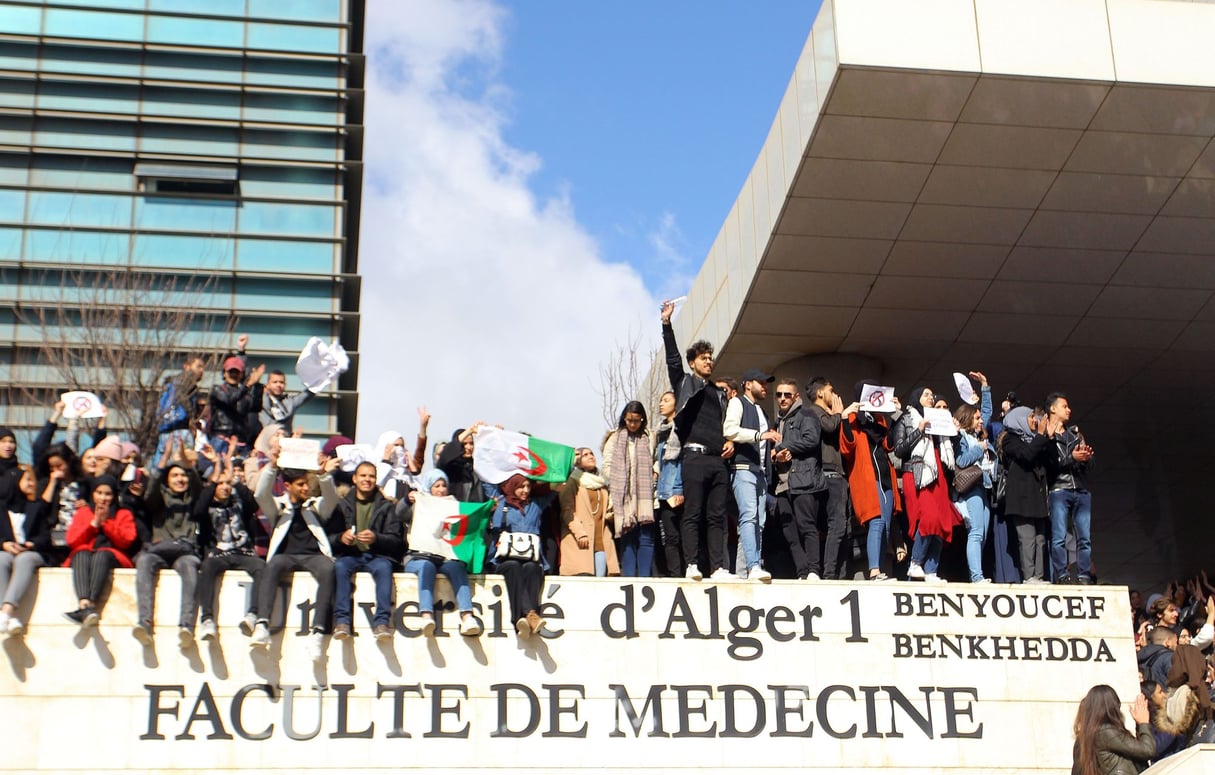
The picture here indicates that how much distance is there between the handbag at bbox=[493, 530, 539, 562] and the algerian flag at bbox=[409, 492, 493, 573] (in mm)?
197

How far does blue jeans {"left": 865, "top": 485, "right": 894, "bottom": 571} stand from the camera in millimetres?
15133

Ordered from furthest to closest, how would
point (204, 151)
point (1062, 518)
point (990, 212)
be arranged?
point (204, 151)
point (990, 212)
point (1062, 518)

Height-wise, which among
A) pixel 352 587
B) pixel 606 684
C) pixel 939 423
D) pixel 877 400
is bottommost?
pixel 606 684

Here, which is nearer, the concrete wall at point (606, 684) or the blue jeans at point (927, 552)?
the concrete wall at point (606, 684)

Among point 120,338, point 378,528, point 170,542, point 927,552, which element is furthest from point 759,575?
point 120,338

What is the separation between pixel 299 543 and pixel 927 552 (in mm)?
5938

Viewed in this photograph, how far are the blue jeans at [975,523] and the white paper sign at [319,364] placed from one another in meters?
6.23

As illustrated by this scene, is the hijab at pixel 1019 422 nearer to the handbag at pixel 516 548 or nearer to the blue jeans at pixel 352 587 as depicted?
the handbag at pixel 516 548

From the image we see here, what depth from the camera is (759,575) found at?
14531 mm

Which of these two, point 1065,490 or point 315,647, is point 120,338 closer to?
point 315,647

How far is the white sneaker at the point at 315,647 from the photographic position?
44.3 ft

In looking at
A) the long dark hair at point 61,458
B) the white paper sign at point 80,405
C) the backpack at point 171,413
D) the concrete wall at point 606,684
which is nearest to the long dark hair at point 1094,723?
the concrete wall at point 606,684

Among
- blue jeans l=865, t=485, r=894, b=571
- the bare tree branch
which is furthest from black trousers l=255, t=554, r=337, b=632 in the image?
the bare tree branch

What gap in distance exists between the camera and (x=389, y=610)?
13.6 metres
